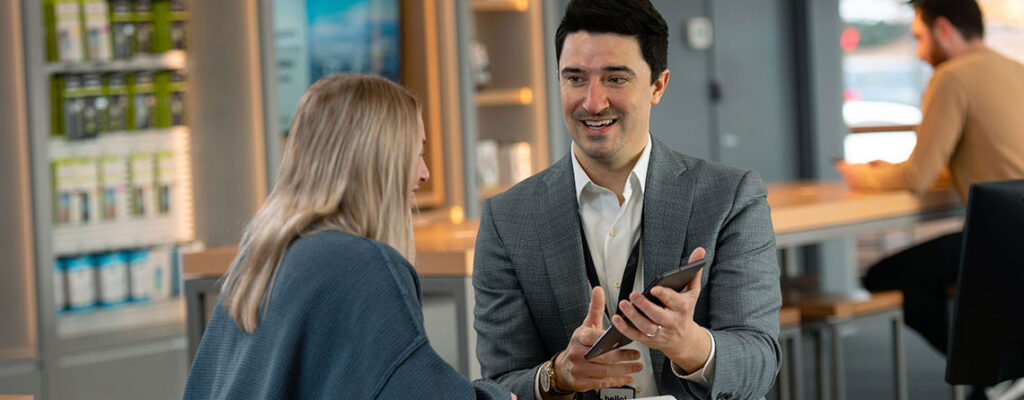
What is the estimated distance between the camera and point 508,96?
5.25 meters

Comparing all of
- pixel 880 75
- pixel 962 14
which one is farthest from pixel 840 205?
pixel 880 75

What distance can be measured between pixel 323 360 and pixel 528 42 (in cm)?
383

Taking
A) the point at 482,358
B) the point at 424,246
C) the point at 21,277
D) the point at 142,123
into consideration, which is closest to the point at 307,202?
the point at 482,358

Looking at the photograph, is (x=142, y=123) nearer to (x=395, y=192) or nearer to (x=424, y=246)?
(x=424, y=246)

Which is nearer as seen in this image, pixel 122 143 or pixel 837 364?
pixel 837 364

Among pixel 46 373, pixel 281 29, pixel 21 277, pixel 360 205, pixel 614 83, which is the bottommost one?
pixel 46 373

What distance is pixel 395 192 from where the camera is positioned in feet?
5.46

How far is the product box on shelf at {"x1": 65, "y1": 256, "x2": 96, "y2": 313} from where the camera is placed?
3.91m

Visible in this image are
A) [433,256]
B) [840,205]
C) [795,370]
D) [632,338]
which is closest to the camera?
[632,338]

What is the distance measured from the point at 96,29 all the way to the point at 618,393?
2.65 metres

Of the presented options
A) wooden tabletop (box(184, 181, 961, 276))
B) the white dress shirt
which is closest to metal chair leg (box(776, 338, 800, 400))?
wooden tabletop (box(184, 181, 961, 276))

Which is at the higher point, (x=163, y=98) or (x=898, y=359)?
(x=163, y=98)

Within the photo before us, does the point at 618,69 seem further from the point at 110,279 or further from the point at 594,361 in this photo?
the point at 110,279

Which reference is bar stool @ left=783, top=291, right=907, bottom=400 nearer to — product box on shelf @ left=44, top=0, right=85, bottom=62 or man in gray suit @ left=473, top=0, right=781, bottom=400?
man in gray suit @ left=473, top=0, right=781, bottom=400
